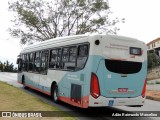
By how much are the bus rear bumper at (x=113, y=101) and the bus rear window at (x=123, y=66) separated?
100cm

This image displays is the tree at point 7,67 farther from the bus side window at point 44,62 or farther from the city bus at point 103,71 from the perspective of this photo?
the city bus at point 103,71

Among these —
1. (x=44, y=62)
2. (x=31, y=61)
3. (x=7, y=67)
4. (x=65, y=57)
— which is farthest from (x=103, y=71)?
(x=7, y=67)

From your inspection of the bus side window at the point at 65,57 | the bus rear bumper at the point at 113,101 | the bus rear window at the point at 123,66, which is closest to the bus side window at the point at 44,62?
the bus side window at the point at 65,57

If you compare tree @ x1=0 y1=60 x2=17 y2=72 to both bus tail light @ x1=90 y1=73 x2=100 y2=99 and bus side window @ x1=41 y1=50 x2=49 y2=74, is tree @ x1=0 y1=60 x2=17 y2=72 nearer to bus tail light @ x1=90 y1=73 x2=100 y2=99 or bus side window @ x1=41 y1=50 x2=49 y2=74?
bus side window @ x1=41 y1=50 x2=49 y2=74

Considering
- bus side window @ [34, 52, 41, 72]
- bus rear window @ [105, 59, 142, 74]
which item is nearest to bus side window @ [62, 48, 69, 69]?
bus rear window @ [105, 59, 142, 74]

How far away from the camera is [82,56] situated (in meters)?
11.9

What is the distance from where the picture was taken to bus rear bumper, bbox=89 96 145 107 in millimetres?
10962

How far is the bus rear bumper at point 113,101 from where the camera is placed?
36.0ft

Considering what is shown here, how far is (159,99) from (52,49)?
23.1 ft

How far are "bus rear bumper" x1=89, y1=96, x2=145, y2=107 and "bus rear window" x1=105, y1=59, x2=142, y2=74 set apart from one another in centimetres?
100

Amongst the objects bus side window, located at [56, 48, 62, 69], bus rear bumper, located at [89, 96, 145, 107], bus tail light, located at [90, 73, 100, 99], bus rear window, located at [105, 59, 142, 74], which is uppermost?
bus side window, located at [56, 48, 62, 69]

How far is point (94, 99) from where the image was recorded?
11.0m

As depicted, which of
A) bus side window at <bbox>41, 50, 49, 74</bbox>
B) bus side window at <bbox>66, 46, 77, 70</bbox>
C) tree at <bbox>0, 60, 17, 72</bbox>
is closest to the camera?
bus side window at <bbox>66, 46, 77, 70</bbox>

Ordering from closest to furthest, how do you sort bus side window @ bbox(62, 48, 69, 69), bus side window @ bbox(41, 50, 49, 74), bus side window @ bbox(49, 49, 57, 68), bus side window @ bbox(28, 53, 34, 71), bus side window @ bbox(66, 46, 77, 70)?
bus side window @ bbox(66, 46, 77, 70) → bus side window @ bbox(62, 48, 69, 69) → bus side window @ bbox(49, 49, 57, 68) → bus side window @ bbox(41, 50, 49, 74) → bus side window @ bbox(28, 53, 34, 71)
